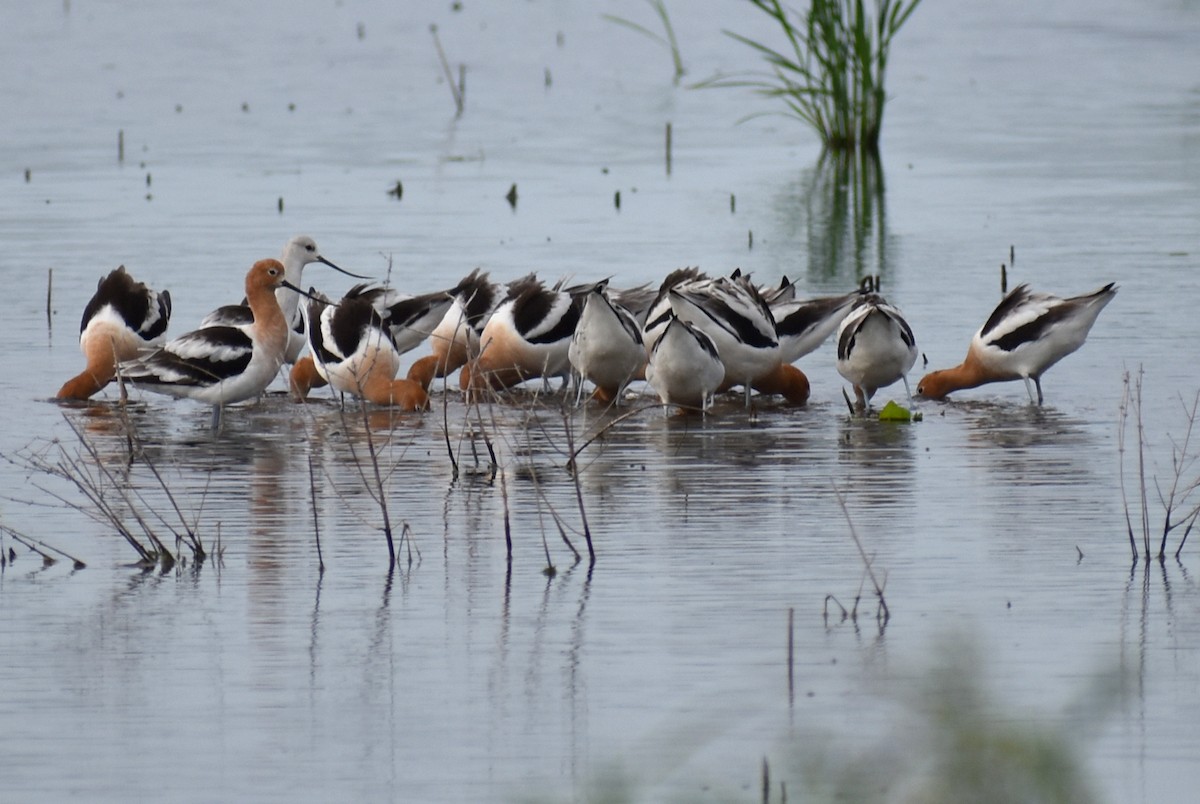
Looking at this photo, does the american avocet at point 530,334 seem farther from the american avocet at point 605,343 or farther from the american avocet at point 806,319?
the american avocet at point 806,319

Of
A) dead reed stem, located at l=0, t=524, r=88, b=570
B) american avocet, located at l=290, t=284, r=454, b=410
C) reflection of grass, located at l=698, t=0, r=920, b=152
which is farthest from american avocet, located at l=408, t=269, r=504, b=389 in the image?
reflection of grass, located at l=698, t=0, r=920, b=152

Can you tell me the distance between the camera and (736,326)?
11.4m

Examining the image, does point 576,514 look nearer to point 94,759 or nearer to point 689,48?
point 94,759

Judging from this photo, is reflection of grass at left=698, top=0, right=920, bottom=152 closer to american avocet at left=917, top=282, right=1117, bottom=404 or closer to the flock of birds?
the flock of birds

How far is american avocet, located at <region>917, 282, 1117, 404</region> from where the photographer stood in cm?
1124

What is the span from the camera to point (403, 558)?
7.55 m

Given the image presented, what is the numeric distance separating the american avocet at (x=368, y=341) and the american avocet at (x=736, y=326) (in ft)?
5.05

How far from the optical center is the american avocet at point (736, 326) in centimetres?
1124

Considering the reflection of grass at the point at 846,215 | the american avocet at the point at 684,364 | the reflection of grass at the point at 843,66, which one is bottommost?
the american avocet at the point at 684,364

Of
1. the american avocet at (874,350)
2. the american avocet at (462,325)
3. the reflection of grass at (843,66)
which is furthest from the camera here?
the reflection of grass at (843,66)

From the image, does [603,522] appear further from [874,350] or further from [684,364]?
[874,350]

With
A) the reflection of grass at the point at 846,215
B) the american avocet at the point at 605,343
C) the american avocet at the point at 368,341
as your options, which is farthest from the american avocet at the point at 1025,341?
the reflection of grass at the point at 846,215

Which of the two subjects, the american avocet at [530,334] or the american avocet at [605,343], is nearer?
the american avocet at [605,343]

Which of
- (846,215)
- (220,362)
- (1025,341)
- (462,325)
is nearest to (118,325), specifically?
(220,362)
